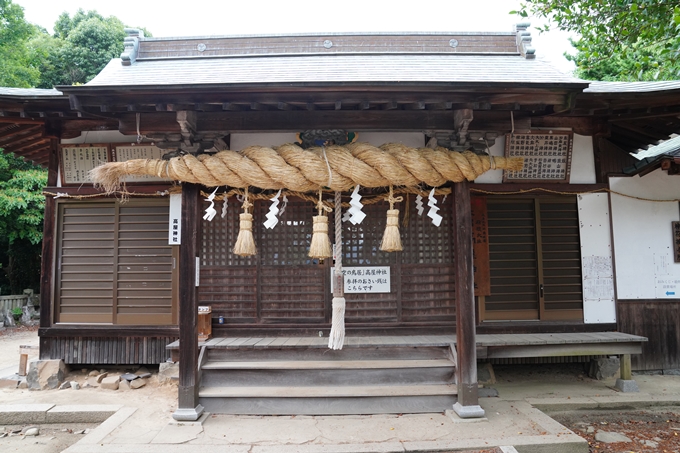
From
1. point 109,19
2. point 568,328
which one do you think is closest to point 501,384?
point 568,328

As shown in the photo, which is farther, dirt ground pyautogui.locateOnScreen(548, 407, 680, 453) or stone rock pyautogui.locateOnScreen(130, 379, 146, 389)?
stone rock pyautogui.locateOnScreen(130, 379, 146, 389)

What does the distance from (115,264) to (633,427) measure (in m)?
7.46

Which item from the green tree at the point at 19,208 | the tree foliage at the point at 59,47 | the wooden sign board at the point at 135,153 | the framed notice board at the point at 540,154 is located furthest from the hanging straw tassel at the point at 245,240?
the tree foliage at the point at 59,47

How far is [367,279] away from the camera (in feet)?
20.2

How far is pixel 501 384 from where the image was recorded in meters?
6.26

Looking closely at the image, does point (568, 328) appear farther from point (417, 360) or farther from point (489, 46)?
point (489, 46)

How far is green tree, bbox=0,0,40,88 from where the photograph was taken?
14945mm

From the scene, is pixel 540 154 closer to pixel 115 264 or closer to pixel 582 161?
pixel 582 161

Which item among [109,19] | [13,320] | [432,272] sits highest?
[109,19]

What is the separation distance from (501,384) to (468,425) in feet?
6.65

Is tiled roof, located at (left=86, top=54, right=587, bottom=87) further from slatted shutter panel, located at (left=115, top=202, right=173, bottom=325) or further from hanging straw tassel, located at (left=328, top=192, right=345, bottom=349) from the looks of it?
hanging straw tassel, located at (left=328, top=192, right=345, bottom=349)

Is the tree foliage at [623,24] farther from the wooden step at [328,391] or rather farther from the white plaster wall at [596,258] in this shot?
the wooden step at [328,391]

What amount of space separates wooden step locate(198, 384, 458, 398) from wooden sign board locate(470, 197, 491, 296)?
71.3 inches

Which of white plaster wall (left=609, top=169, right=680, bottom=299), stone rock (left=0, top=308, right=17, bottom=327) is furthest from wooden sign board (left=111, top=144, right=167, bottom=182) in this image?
stone rock (left=0, top=308, right=17, bottom=327)
